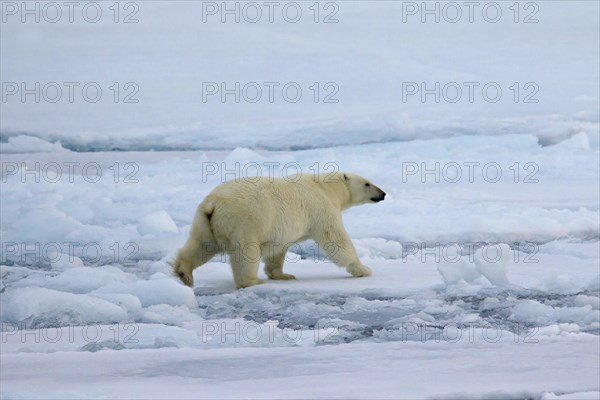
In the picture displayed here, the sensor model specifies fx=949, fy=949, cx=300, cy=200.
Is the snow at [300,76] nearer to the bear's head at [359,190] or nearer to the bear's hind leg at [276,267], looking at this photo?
the bear's head at [359,190]

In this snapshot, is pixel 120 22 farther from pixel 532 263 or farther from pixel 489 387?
pixel 489 387

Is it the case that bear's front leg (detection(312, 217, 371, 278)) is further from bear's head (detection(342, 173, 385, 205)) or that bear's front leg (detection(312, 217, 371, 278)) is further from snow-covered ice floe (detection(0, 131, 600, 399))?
bear's head (detection(342, 173, 385, 205))

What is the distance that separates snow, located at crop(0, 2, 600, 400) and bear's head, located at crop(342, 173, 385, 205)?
0.43 m

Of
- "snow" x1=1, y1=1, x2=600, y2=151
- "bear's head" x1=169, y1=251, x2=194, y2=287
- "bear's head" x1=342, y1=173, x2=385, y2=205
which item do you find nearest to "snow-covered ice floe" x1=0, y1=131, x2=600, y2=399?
"bear's head" x1=169, y1=251, x2=194, y2=287

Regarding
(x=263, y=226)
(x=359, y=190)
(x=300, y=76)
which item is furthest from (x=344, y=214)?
(x=300, y=76)

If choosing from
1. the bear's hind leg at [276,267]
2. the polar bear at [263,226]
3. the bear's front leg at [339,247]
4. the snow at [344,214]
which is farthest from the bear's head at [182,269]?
the bear's front leg at [339,247]

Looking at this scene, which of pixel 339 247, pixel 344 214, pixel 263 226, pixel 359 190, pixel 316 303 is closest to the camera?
pixel 316 303

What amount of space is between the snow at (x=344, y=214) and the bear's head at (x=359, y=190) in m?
0.43

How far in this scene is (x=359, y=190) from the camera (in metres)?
5.84

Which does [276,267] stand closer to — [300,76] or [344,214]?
[344,214]

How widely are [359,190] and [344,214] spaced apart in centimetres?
218

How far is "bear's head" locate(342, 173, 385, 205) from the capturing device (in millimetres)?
5840

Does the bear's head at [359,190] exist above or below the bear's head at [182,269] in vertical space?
above

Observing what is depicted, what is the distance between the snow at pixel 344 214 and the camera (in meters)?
3.48
